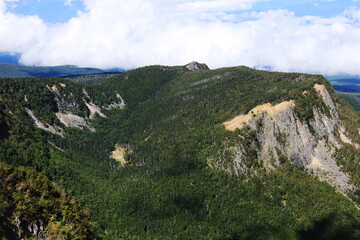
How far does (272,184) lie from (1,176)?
14954 centimetres

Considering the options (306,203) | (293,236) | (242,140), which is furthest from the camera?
(242,140)

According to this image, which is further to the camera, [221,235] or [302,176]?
[302,176]

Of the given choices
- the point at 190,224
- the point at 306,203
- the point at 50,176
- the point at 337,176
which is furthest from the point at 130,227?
the point at 337,176

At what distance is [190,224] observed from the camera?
16575 cm

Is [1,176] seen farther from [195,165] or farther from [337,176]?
[337,176]

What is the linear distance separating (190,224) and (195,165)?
139 feet

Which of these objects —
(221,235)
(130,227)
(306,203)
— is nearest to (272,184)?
(306,203)

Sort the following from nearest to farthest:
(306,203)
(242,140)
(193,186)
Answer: (306,203) → (193,186) → (242,140)

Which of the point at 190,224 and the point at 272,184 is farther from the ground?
the point at 272,184

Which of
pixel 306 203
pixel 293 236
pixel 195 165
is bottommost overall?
pixel 293 236

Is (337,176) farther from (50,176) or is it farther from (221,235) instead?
(50,176)

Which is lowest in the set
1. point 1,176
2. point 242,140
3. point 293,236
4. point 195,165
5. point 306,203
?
point 293,236

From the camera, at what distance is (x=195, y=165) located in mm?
194875

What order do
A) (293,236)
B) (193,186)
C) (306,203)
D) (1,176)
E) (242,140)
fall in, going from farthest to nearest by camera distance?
(242,140) → (193,186) → (306,203) → (293,236) → (1,176)
